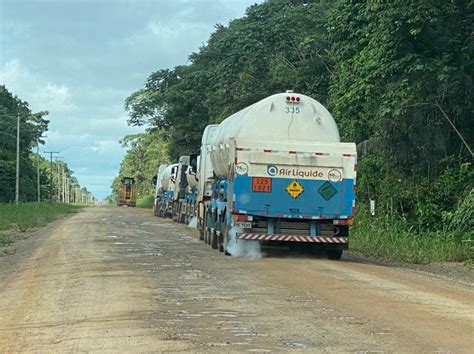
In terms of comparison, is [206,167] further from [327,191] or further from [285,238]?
[327,191]

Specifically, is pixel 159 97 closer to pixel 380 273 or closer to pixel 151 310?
pixel 380 273

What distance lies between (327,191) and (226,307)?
785cm

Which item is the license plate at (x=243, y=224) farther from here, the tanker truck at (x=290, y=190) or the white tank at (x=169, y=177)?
the white tank at (x=169, y=177)

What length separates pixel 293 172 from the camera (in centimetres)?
1772

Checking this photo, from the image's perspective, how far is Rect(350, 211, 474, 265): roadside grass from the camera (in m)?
20.0

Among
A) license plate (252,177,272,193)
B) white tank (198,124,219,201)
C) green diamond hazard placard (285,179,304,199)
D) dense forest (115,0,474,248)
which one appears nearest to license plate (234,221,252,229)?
license plate (252,177,272,193)

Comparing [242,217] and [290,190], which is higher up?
[290,190]

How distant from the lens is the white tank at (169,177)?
43719 millimetres

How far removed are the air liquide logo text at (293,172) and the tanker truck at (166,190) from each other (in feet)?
81.4

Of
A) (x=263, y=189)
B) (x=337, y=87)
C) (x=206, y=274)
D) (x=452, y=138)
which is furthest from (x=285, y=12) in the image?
(x=206, y=274)

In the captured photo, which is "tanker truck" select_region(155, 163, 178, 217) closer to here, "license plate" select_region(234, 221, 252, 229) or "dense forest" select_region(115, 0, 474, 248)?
"dense forest" select_region(115, 0, 474, 248)

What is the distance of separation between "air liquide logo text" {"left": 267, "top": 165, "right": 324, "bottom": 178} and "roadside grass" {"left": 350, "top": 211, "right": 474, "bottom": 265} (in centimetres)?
420

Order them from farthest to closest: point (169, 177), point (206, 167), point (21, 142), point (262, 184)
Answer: point (21, 142)
point (169, 177)
point (206, 167)
point (262, 184)

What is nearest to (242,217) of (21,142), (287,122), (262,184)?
(262,184)
